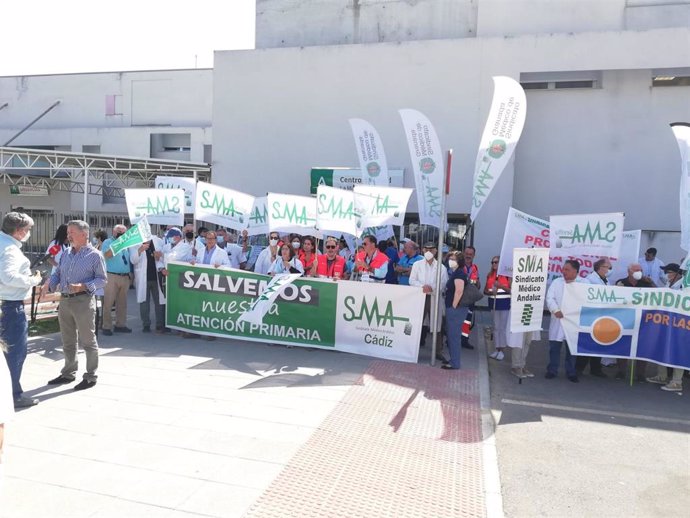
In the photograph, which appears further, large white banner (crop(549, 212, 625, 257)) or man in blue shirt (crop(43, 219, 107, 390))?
large white banner (crop(549, 212, 625, 257))

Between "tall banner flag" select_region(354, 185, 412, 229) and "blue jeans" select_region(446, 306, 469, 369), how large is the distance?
6.38ft

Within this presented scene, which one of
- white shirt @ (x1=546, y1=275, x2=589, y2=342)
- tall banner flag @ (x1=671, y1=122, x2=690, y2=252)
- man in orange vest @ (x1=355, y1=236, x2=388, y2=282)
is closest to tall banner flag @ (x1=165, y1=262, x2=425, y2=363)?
man in orange vest @ (x1=355, y1=236, x2=388, y2=282)

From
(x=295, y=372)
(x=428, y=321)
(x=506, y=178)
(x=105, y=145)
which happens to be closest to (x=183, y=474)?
(x=295, y=372)

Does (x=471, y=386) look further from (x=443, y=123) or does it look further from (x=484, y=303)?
(x=443, y=123)

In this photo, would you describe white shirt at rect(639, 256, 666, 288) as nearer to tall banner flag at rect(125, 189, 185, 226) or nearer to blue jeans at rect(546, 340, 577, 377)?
blue jeans at rect(546, 340, 577, 377)

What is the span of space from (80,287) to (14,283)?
88 cm

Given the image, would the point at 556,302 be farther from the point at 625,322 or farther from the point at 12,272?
the point at 12,272

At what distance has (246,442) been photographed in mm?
4902

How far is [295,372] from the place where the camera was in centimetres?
724

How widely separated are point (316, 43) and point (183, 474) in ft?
50.3

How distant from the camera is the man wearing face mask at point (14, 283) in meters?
5.10

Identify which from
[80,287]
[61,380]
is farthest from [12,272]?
[61,380]

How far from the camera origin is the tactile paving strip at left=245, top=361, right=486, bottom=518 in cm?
396

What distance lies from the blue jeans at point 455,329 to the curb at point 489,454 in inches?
17.4
